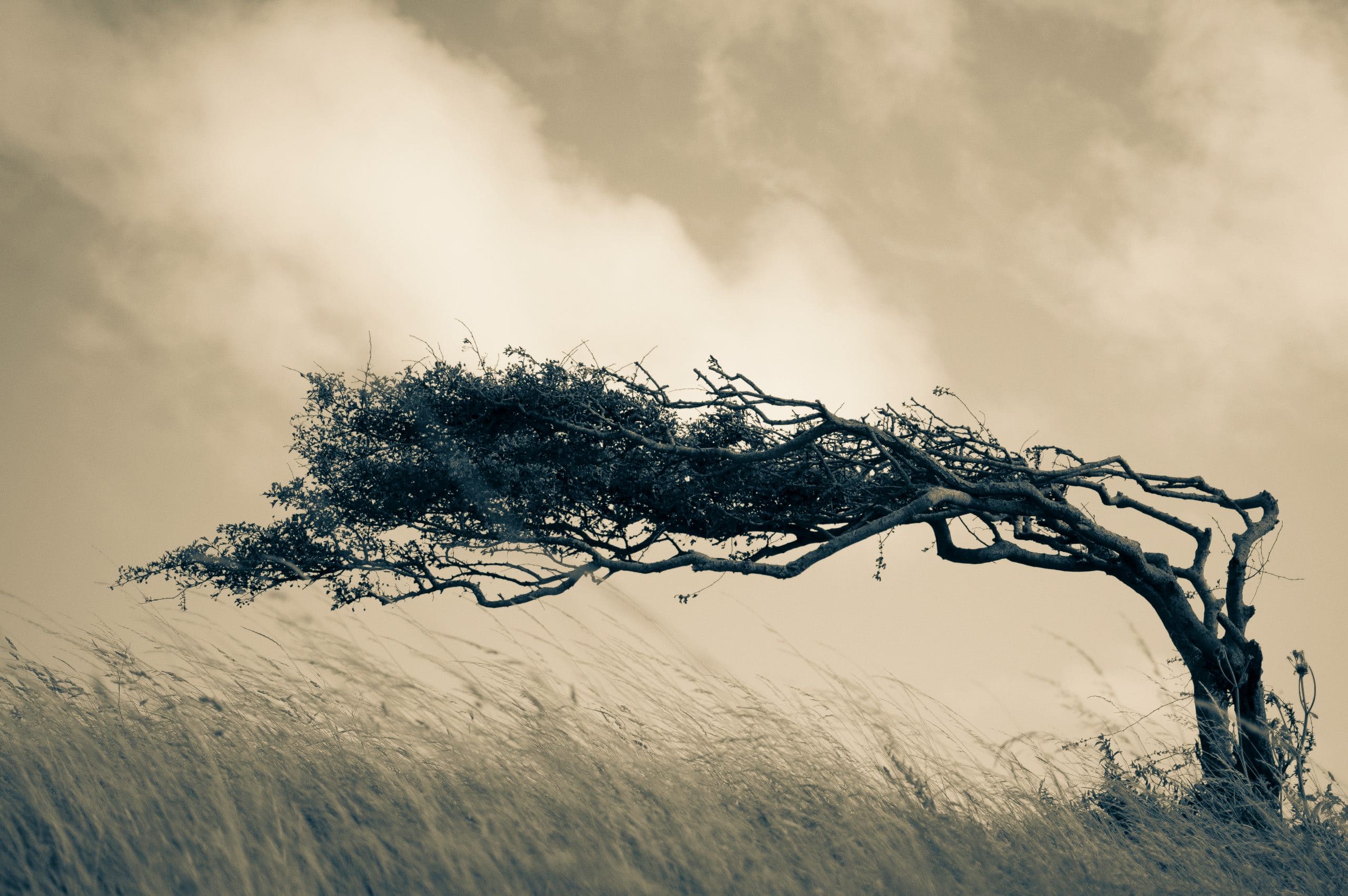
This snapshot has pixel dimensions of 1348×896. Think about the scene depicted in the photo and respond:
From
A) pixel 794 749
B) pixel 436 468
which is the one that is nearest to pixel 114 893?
pixel 794 749

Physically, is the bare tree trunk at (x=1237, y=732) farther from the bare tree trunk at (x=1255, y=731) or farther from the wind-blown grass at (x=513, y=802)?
the wind-blown grass at (x=513, y=802)

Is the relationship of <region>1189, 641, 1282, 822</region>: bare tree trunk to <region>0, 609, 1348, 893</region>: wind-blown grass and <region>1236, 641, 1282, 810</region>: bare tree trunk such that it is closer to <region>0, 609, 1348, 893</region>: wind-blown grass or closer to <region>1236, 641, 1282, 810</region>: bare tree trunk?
<region>1236, 641, 1282, 810</region>: bare tree trunk

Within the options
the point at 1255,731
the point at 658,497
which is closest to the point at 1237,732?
the point at 1255,731

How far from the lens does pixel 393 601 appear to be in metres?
10.8

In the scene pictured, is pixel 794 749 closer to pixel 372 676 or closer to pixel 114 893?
pixel 372 676

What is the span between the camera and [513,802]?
4859mm

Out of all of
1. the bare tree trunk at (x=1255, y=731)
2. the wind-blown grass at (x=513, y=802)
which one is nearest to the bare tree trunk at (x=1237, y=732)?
the bare tree trunk at (x=1255, y=731)

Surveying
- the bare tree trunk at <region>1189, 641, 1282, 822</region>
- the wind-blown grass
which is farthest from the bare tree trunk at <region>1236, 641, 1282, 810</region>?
the wind-blown grass

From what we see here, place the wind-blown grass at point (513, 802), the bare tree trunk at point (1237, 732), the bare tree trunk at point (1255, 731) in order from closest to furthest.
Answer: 1. the wind-blown grass at point (513, 802)
2. the bare tree trunk at point (1237, 732)
3. the bare tree trunk at point (1255, 731)

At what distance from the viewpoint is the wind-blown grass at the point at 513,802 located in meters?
4.31

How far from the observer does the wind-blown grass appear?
→ 14.1ft

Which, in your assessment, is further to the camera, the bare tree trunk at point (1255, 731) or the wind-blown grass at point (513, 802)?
the bare tree trunk at point (1255, 731)

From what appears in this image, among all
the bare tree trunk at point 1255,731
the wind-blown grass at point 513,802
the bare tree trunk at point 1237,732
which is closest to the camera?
the wind-blown grass at point 513,802

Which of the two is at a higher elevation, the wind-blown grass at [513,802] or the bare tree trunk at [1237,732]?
the bare tree trunk at [1237,732]
